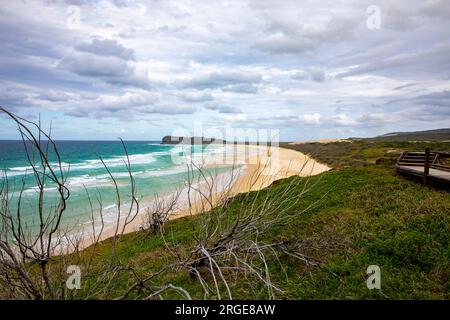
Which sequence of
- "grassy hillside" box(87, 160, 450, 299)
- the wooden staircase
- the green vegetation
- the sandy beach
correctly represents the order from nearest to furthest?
"grassy hillside" box(87, 160, 450, 299) < the sandy beach < the wooden staircase < the green vegetation

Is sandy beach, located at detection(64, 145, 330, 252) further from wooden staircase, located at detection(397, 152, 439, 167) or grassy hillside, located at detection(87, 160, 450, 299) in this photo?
wooden staircase, located at detection(397, 152, 439, 167)

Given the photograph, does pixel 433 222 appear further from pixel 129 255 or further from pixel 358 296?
pixel 129 255

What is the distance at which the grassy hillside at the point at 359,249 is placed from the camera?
6.20 m

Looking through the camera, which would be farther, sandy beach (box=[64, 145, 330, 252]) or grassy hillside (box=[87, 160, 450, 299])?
sandy beach (box=[64, 145, 330, 252])

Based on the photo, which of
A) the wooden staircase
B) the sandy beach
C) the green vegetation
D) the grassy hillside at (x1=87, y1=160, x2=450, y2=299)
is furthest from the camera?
the green vegetation

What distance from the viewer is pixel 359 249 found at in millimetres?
7801

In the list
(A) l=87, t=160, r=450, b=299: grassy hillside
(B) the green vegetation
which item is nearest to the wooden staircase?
(A) l=87, t=160, r=450, b=299: grassy hillside

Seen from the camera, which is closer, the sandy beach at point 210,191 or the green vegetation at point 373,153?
the sandy beach at point 210,191

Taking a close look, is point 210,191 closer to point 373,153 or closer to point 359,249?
point 359,249

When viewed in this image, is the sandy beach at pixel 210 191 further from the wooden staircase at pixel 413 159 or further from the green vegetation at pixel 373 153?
the wooden staircase at pixel 413 159

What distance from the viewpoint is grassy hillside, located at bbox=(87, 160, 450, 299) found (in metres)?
6.20

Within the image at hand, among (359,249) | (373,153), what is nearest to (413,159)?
(359,249)

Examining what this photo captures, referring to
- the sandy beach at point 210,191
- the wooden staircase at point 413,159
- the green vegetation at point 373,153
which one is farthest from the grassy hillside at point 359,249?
the green vegetation at point 373,153
